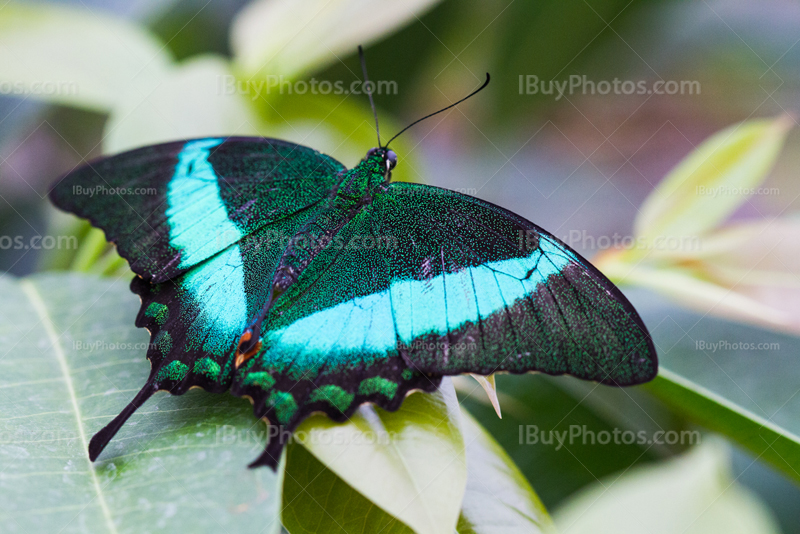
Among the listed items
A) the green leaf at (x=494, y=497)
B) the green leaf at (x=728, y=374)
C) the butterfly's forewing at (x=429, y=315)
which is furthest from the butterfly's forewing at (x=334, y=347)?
the green leaf at (x=728, y=374)

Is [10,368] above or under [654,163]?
under

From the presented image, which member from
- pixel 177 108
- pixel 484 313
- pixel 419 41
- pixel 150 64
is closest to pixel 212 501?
pixel 484 313

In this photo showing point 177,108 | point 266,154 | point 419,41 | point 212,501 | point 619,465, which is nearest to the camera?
point 212,501

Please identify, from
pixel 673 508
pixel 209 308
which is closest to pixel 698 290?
pixel 673 508

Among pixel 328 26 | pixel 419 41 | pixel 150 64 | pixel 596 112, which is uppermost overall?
pixel 596 112

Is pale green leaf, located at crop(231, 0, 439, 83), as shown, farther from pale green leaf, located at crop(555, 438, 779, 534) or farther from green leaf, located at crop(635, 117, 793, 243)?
pale green leaf, located at crop(555, 438, 779, 534)

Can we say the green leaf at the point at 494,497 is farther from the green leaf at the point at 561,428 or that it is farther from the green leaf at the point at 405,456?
the green leaf at the point at 561,428

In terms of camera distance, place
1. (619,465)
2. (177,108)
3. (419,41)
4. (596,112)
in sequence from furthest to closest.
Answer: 1. (596,112)
2. (419,41)
3. (619,465)
4. (177,108)

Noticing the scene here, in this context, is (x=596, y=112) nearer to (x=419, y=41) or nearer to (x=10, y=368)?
(x=419, y=41)
